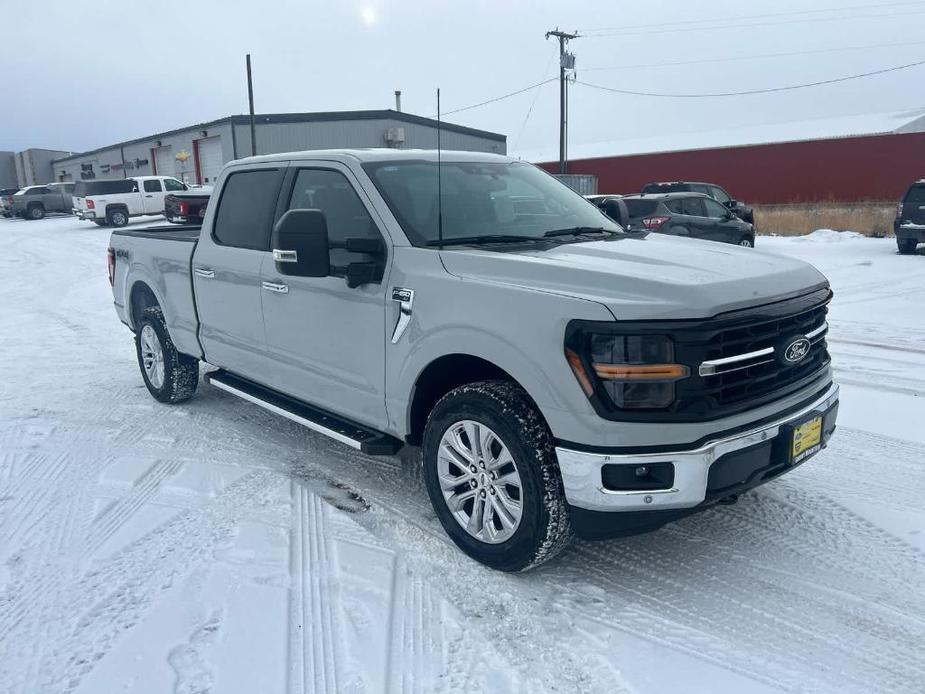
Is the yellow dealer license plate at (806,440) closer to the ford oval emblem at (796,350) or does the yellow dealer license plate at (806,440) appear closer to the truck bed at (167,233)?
the ford oval emblem at (796,350)

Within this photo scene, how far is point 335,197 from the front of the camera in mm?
4109

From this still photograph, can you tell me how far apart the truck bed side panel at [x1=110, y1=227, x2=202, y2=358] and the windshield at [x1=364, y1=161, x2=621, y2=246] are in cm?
207

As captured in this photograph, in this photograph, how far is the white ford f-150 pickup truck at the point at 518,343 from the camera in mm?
2785

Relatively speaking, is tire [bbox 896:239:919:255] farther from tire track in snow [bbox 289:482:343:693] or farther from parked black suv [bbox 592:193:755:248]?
tire track in snow [bbox 289:482:343:693]

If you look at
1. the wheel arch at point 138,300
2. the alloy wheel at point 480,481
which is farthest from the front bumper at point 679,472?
the wheel arch at point 138,300

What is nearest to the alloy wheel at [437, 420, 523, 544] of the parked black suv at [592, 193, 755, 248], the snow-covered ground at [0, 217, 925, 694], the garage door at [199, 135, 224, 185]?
the snow-covered ground at [0, 217, 925, 694]

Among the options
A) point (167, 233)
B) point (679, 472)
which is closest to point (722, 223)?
point (167, 233)

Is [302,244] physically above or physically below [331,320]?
above

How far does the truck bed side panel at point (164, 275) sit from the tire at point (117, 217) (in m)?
22.9

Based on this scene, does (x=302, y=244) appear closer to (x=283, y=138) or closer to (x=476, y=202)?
(x=476, y=202)

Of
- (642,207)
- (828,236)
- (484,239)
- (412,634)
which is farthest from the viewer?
(828,236)

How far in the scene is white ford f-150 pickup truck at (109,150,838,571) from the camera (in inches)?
110

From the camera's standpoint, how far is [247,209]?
4.81 meters

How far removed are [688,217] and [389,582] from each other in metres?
12.4
